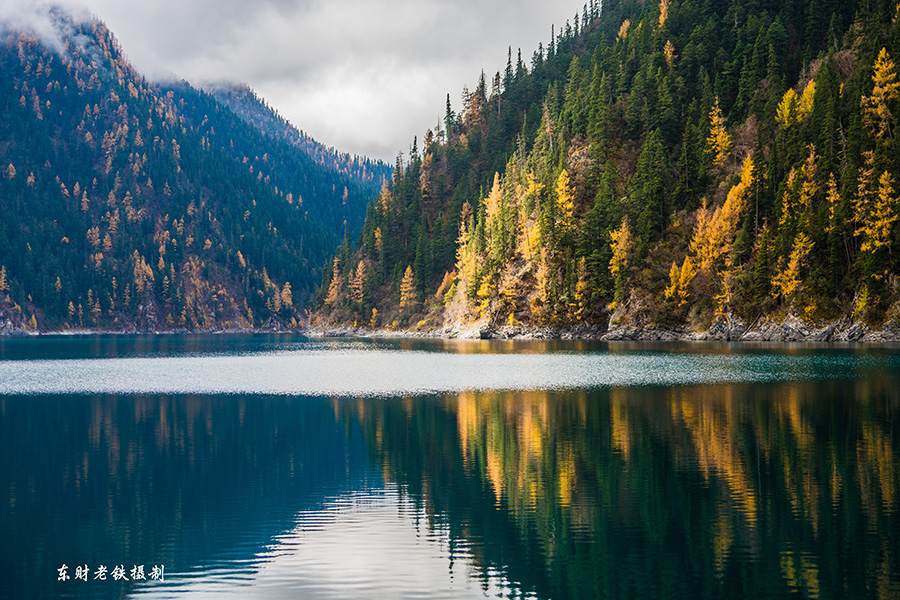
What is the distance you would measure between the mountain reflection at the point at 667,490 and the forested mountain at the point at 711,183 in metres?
66.2

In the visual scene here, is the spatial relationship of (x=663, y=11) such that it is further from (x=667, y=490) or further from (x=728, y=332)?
(x=667, y=490)

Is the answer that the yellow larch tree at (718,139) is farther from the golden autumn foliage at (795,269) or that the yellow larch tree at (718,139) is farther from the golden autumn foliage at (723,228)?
the golden autumn foliage at (795,269)

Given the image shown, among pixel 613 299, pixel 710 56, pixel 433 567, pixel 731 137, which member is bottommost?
pixel 433 567

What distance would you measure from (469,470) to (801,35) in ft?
480


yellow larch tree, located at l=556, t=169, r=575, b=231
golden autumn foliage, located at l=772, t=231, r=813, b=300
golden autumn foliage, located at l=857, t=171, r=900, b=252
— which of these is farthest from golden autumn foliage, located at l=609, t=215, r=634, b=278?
golden autumn foliage, located at l=857, t=171, r=900, b=252

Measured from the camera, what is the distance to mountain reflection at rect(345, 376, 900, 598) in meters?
16.0

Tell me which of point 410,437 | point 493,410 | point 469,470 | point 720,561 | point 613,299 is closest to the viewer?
point 720,561

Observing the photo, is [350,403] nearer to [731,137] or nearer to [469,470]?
[469,470]

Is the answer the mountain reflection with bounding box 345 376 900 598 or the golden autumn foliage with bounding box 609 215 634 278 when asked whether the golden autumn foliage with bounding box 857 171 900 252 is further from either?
the mountain reflection with bounding box 345 376 900 598

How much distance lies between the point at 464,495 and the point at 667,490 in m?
6.53

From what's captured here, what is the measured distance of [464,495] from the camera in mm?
23594

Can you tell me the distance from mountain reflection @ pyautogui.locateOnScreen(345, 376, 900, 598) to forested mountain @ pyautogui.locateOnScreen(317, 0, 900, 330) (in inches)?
2608

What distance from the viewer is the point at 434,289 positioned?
199m

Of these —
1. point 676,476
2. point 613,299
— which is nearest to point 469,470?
point 676,476
